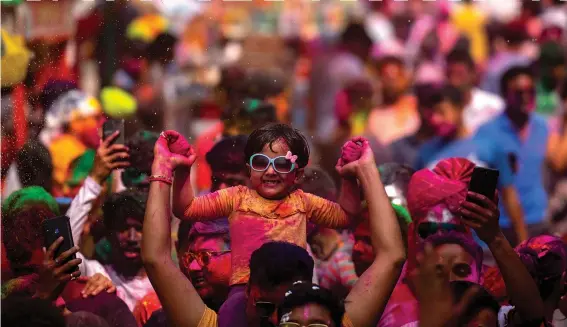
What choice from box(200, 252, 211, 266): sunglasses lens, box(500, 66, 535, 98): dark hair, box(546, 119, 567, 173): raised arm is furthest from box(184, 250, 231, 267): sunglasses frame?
box(546, 119, 567, 173): raised arm

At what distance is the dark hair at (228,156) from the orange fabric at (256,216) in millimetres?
956

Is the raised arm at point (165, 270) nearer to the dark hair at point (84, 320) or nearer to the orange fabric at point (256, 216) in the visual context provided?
the orange fabric at point (256, 216)

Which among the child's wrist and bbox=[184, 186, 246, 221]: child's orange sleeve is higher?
the child's wrist

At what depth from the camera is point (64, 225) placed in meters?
5.83

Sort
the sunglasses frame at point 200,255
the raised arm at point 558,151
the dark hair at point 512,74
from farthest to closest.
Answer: the raised arm at point 558,151 < the dark hair at point 512,74 < the sunglasses frame at point 200,255

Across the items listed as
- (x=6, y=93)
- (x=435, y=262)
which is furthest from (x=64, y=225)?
(x=6, y=93)

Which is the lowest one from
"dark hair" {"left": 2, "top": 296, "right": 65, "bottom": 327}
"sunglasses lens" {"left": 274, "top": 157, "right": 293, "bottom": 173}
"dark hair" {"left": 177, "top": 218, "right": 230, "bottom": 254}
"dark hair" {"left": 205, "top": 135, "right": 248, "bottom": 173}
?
"dark hair" {"left": 177, "top": 218, "right": 230, "bottom": 254}

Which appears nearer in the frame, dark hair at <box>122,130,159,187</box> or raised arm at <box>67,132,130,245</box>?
raised arm at <box>67,132,130,245</box>

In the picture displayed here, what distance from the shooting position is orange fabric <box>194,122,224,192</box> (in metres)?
8.84

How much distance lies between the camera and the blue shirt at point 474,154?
33.5 ft

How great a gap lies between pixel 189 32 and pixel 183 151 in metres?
10.6

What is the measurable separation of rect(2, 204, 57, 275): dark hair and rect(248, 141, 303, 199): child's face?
3.66ft

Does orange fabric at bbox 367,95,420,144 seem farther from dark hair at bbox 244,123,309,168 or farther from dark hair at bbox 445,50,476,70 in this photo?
dark hair at bbox 244,123,309,168

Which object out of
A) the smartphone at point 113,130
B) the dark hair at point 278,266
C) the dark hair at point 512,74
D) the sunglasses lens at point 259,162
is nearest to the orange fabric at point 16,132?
the smartphone at point 113,130
